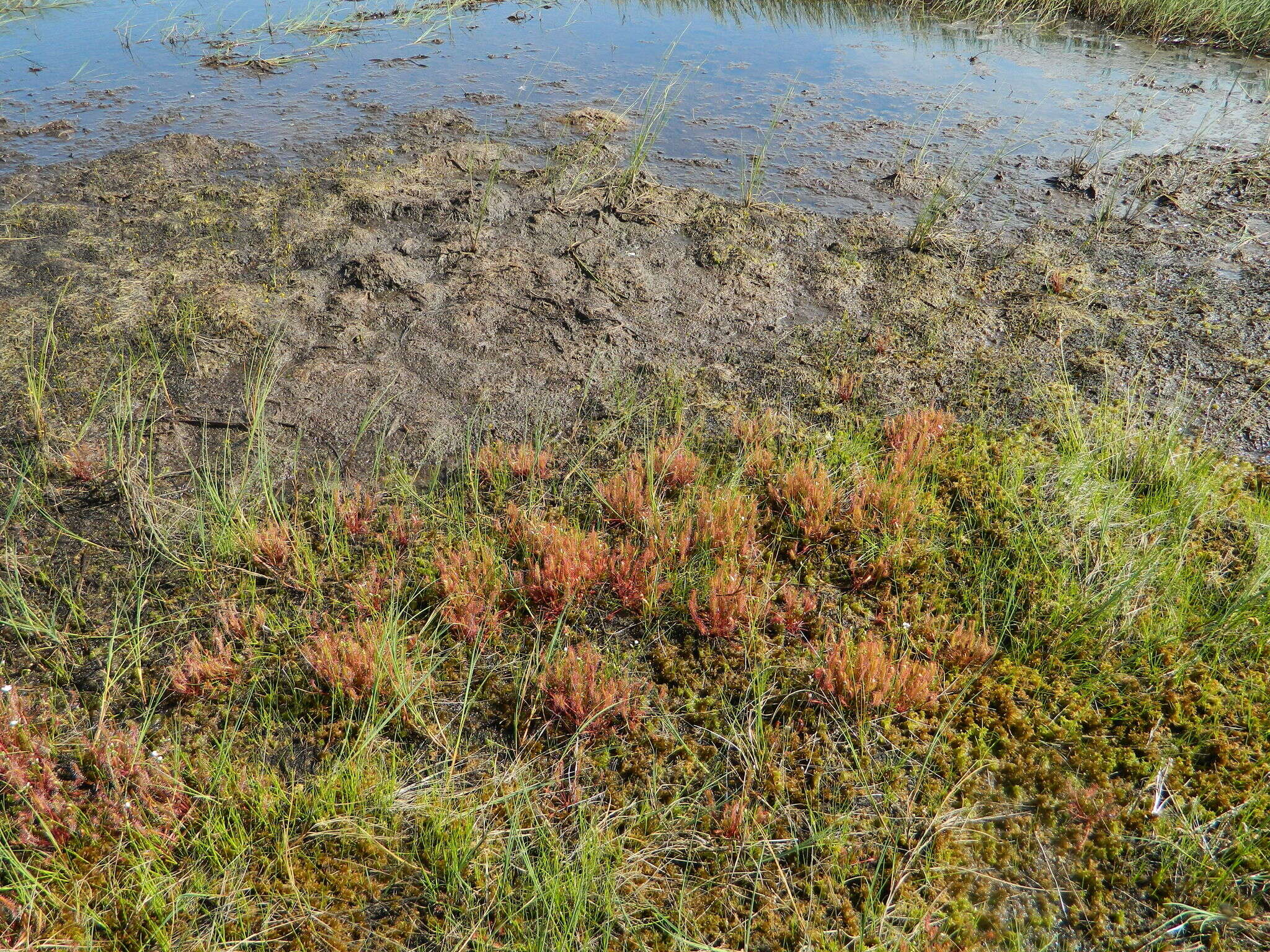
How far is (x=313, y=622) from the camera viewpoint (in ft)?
11.7

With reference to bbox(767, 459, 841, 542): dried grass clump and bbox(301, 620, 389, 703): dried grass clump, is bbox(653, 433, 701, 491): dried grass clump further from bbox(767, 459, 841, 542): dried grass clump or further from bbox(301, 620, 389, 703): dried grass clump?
bbox(301, 620, 389, 703): dried grass clump

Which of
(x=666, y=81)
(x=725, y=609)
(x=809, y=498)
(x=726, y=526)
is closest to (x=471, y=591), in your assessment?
(x=725, y=609)

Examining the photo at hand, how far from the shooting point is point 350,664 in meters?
3.20

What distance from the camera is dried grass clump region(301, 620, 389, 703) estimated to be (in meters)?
3.16

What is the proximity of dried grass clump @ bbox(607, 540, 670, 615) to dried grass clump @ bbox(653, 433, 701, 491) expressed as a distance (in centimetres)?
60

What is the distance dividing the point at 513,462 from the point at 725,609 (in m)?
1.51

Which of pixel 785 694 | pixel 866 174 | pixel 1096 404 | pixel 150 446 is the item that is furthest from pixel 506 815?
pixel 866 174

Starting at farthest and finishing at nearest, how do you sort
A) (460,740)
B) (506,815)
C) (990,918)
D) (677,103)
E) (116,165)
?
(677,103), (116,165), (460,740), (506,815), (990,918)

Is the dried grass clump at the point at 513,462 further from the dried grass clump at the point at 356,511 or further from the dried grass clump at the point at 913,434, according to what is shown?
the dried grass clump at the point at 913,434

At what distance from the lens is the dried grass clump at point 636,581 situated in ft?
12.0

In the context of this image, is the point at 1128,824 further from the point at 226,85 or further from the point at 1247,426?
the point at 226,85

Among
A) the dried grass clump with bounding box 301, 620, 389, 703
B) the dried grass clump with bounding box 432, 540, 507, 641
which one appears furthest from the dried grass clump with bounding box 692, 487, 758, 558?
the dried grass clump with bounding box 301, 620, 389, 703

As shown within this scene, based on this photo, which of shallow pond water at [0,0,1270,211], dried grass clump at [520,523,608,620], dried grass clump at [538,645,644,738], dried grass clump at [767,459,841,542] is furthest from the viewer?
shallow pond water at [0,0,1270,211]

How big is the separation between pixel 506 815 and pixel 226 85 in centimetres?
988
